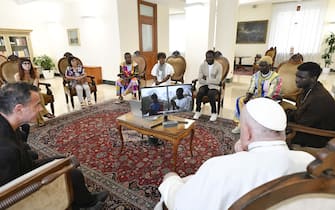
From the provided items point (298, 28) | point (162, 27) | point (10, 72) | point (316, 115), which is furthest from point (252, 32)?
point (10, 72)

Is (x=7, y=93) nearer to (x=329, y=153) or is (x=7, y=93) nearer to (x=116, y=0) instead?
(x=329, y=153)

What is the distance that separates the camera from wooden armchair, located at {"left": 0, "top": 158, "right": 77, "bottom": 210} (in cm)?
81

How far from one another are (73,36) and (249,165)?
7.68 metres

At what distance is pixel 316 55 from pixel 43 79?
447 inches

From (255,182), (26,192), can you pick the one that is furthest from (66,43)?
(255,182)

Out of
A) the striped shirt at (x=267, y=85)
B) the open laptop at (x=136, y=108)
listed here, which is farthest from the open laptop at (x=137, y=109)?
the striped shirt at (x=267, y=85)

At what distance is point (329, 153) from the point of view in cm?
48

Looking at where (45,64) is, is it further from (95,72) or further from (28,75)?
(28,75)

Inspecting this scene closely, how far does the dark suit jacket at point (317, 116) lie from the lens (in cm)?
180

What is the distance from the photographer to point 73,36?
22.8 feet

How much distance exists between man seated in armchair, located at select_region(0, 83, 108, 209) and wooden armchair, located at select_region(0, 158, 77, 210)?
0.56 feet

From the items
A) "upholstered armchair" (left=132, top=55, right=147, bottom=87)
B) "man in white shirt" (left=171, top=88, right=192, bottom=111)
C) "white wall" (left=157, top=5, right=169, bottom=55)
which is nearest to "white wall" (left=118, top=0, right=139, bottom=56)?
"upholstered armchair" (left=132, top=55, right=147, bottom=87)

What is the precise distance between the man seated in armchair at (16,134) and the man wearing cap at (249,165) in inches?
33.9

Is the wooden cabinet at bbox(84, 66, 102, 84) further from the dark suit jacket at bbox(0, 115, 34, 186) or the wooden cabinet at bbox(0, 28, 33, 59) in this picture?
the dark suit jacket at bbox(0, 115, 34, 186)
